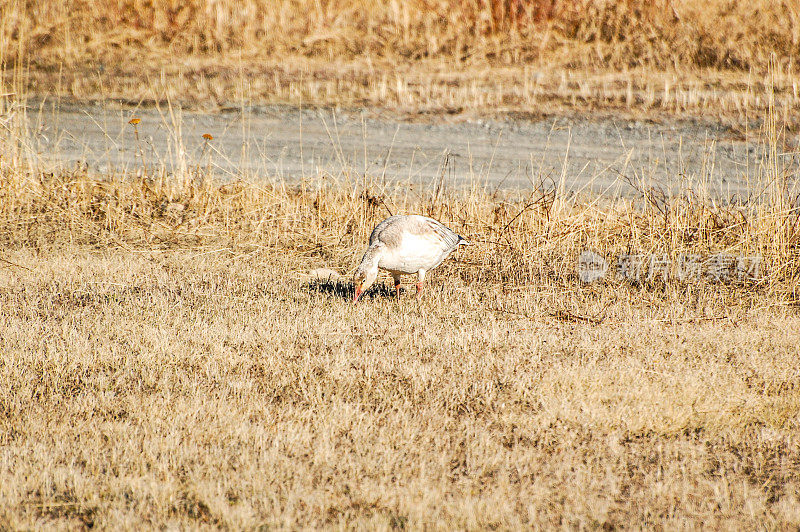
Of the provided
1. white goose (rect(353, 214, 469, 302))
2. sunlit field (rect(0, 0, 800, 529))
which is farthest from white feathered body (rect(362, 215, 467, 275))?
sunlit field (rect(0, 0, 800, 529))

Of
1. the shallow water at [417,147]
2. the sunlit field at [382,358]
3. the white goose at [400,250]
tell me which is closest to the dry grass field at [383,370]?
the sunlit field at [382,358]

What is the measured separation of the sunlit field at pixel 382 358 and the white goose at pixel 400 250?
10.9 inches

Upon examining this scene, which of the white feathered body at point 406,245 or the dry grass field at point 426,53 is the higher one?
the dry grass field at point 426,53

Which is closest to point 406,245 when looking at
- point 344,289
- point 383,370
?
point 344,289

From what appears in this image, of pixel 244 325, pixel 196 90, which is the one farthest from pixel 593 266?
pixel 196 90

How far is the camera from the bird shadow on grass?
17.9 feet

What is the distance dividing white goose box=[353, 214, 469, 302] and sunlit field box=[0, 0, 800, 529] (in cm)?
28

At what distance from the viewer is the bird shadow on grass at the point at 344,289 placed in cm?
546

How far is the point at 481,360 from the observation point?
13.9ft

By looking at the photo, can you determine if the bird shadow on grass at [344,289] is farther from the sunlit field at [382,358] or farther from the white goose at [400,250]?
the white goose at [400,250]

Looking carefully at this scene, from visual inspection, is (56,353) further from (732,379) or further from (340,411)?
(732,379)

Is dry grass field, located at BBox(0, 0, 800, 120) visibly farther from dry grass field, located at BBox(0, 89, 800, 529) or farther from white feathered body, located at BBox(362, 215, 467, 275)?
white feathered body, located at BBox(362, 215, 467, 275)

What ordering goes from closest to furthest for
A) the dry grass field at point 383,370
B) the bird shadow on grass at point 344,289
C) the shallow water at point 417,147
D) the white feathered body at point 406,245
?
1. the dry grass field at point 383,370
2. the white feathered body at point 406,245
3. the bird shadow on grass at point 344,289
4. the shallow water at point 417,147

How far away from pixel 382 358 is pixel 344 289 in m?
1.44
